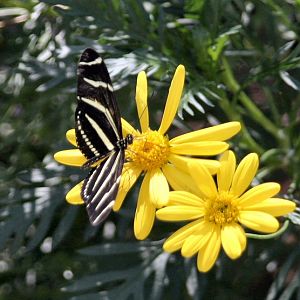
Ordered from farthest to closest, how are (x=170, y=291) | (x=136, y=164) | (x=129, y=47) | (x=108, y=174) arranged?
(x=170, y=291) < (x=129, y=47) < (x=136, y=164) < (x=108, y=174)

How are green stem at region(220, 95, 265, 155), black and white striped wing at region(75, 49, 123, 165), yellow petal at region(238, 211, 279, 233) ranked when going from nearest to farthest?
yellow petal at region(238, 211, 279, 233), black and white striped wing at region(75, 49, 123, 165), green stem at region(220, 95, 265, 155)

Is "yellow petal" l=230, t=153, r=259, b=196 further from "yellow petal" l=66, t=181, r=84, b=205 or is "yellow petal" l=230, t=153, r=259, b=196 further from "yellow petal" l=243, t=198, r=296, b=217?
"yellow petal" l=66, t=181, r=84, b=205

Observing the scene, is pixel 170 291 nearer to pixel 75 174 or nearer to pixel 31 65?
pixel 75 174

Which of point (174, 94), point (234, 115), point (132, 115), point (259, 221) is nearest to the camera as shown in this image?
point (259, 221)

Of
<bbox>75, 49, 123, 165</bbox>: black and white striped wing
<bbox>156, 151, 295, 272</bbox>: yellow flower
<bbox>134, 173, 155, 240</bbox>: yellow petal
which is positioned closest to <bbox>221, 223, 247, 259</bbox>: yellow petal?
<bbox>156, 151, 295, 272</bbox>: yellow flower

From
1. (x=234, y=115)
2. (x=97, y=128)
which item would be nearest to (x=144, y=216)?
(x=97, y=128)

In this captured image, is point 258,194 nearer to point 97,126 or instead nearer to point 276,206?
point 276,206

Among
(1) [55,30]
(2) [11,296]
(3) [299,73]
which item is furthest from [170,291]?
(1) [55,30]
